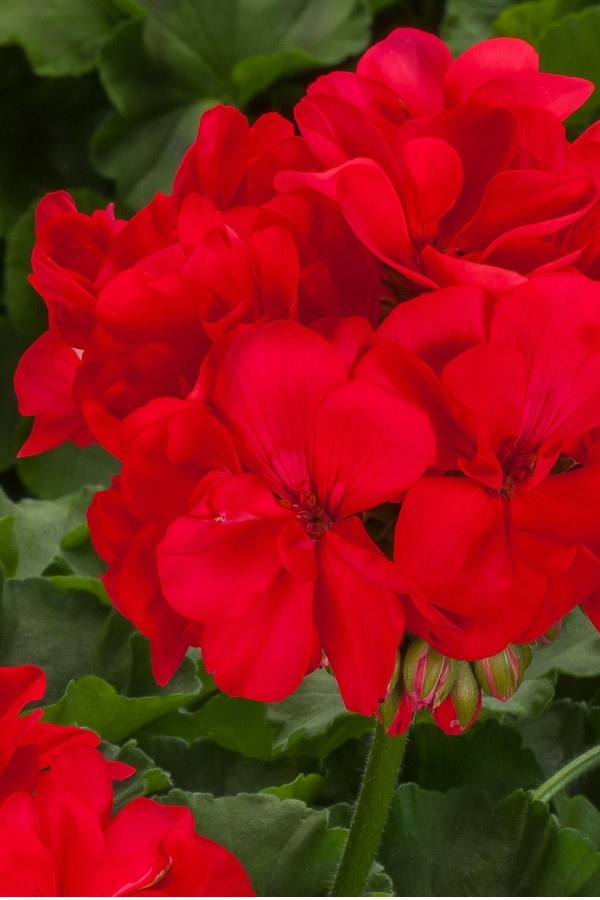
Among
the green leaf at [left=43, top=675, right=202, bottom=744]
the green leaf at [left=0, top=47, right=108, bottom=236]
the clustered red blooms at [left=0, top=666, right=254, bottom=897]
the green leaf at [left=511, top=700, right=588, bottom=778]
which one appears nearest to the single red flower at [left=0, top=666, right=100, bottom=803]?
the clustered red blooms at [left=0, top=666, right=254, bottom=897]

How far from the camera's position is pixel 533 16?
4.19 feet

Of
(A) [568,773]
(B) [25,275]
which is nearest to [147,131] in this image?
(B) [25,275]

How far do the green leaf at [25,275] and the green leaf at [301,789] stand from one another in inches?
34.8

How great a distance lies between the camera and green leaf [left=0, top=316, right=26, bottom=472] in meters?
1.55

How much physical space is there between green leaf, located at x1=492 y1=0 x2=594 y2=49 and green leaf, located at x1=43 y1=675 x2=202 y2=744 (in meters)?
0.92

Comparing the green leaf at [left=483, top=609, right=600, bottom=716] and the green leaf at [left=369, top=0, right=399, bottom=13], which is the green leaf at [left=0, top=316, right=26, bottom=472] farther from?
the green leaf at [left=483, top=609, right=600, bottom=716]

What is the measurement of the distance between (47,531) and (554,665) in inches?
16.8

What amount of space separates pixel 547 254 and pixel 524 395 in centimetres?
5

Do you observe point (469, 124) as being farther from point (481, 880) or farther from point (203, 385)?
point (481, 880)

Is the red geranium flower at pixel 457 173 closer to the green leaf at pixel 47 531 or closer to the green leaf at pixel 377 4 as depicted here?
the green leaf at pixel 47 531

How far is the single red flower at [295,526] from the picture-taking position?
33cm

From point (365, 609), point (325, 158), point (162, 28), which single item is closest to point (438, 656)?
point (365, 609)

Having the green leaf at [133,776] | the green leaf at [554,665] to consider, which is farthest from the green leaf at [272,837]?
the green leaf at [554,665]

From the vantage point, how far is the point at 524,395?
0.34 metres
